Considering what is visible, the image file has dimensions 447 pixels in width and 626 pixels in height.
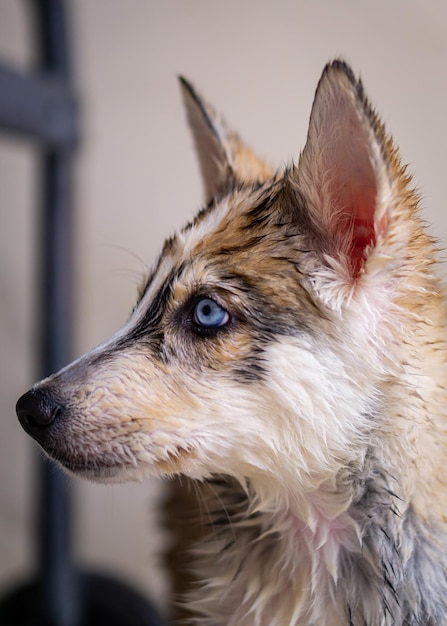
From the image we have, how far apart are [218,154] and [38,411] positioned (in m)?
0.34

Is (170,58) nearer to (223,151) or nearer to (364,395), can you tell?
(223,151)

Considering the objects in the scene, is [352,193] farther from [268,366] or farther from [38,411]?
[38,411]

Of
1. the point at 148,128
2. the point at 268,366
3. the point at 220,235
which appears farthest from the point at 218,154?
the point at 148,128

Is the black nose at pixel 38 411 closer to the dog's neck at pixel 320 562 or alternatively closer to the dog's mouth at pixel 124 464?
the dog's mouth at pixel 124 464

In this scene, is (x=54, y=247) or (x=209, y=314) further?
(x=54, y=247)

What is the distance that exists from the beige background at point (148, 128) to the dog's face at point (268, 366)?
2.3 inches

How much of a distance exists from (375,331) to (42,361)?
60cm

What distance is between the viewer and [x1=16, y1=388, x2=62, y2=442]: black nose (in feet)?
1.80

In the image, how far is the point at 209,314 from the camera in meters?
0.60

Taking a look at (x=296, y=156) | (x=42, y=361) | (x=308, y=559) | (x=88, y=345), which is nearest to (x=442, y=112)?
(x=296, y=156)

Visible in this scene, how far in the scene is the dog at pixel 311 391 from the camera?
0.56m

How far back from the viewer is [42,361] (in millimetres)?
1029

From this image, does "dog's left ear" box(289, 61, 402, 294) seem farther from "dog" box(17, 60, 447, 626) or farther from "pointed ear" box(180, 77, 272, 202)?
"pointed ear" box(180, 77, 272, 202)

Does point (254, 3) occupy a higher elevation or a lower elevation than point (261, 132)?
higher
